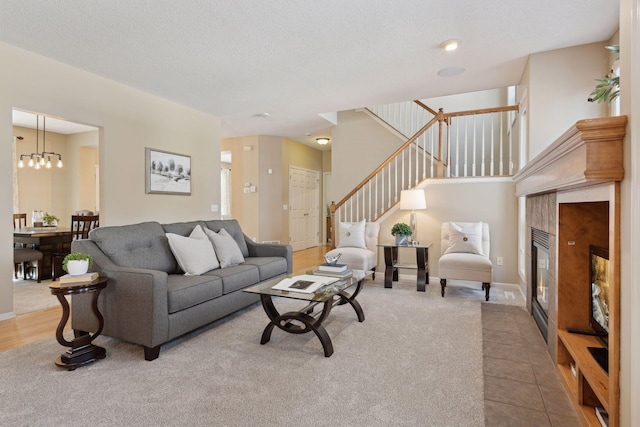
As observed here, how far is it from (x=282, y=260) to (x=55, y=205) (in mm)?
6327

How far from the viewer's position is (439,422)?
1648mm

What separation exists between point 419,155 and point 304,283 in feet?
12.4

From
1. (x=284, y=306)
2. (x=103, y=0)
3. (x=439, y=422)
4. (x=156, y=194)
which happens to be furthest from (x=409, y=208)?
(x=103, y=0)

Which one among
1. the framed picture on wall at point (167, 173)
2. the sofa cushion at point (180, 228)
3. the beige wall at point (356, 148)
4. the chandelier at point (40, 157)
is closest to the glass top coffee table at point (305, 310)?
the sofa cushion at point (180, 228)

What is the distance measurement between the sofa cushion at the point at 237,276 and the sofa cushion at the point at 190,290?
0.09 m

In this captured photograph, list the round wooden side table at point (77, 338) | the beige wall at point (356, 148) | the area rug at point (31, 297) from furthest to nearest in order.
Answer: the beige wall at point (356, 148)
the area rug at point (31, 297)
the round wooden side table at point (77, 338)

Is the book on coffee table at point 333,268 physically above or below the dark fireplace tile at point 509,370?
above

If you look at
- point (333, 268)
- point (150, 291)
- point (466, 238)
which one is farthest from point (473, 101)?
point (150, 291)

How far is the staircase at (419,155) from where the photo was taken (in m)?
5.27

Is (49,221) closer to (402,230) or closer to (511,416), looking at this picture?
(402,230)

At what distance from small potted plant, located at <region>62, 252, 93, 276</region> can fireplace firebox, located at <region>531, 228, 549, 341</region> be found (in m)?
3.38

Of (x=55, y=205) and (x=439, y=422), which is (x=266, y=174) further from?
(x=439, y=422)

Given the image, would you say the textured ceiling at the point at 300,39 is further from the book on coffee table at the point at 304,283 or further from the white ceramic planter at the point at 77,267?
the book on coffee table at the point at 304,283

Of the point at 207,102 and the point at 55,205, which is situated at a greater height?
the point at 207,102
